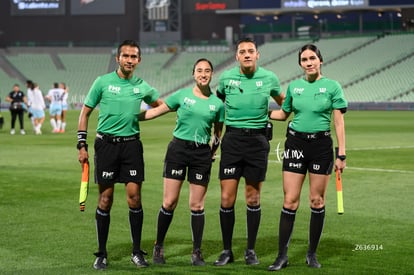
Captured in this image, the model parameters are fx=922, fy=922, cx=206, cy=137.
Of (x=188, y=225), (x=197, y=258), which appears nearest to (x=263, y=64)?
(x=188, y=225)

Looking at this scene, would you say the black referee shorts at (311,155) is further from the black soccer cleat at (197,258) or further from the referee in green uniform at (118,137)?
the referee in green uniform at (118,137)

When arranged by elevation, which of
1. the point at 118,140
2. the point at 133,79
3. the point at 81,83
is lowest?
the point at 81,83

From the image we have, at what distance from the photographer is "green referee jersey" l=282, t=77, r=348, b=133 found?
33.8ft

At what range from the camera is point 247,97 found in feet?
34.3

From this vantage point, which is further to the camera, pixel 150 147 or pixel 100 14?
pixel 100 14

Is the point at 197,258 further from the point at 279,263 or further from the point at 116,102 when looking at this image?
the point at 116,102

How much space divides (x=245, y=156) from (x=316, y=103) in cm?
100

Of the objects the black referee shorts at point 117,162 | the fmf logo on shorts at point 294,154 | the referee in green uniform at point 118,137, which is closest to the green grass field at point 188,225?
the referee in green uniform at point 118,137

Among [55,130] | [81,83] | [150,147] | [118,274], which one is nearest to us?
[118,274]

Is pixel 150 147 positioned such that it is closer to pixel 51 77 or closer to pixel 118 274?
pixel 118 274

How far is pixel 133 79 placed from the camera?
10.5 metres

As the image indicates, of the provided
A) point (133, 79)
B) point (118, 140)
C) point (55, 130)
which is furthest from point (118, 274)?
point (55, 130)

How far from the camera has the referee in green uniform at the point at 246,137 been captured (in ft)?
34.2

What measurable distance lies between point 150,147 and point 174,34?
57837 millimetres
